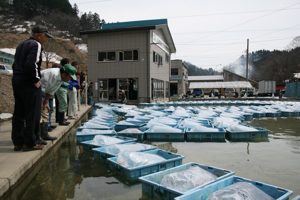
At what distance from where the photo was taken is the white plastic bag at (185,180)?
2600 millimetres

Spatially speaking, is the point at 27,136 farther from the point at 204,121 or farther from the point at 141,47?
the point at 141,47

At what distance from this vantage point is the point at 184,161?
4.17m

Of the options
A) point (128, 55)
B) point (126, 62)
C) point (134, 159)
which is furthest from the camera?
point (128, 55)

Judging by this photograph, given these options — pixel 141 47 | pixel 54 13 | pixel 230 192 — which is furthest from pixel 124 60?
pixel 54 13

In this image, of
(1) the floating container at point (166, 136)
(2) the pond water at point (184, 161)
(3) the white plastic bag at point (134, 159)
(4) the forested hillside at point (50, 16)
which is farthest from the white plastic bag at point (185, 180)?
(4) the forested hillside at point (50, 16)

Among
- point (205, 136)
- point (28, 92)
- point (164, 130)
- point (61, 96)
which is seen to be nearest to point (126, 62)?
point (61, 96)

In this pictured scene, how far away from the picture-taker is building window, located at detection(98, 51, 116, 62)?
21217 mm

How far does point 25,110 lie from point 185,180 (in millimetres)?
2611

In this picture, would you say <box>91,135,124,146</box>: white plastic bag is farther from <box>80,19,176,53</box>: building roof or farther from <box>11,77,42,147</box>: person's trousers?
<box>80,19,176,53</box>: building roof

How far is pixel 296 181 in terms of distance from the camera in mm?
3207

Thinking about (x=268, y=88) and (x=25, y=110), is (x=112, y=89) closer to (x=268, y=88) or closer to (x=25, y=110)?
(x=25, y=110)

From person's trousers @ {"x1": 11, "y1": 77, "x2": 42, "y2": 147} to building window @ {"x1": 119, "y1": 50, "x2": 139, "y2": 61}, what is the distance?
56.9 feet

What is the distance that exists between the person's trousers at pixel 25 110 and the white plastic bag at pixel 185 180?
2222 mm

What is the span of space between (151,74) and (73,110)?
43.6 feet
